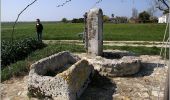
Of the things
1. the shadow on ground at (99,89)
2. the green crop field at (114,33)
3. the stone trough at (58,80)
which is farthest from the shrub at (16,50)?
the green crop field at (114,33)

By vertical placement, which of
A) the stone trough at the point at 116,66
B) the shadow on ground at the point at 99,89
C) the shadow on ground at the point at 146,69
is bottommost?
the shadow on ground at the point at 99,89

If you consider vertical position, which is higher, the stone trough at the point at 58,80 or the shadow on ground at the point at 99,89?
the stone trough at the point at 58,80

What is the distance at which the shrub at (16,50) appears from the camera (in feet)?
44.5

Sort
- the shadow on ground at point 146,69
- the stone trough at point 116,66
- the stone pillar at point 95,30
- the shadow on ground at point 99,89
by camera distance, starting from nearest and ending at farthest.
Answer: the shadow on ground at point 99,89 → the stone trough at point 116,66 → the shadow on ground at point 146,69 → the stone pillar at point 95,30

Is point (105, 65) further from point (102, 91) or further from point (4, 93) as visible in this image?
point (4, 93)

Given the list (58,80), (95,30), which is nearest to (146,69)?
(95,30)

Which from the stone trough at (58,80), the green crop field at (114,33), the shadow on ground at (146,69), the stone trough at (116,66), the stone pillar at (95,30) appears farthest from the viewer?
the green crop field at (114,33)

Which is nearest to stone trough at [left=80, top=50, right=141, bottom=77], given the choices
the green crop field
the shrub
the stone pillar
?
the stone pillar

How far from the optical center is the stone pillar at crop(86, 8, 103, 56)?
11750 millimetres

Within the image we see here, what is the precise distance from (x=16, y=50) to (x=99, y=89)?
660cm

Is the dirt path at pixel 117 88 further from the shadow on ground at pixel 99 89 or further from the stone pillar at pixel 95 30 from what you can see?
the stone pillar at pixel 95 30

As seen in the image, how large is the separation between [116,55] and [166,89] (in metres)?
9.14

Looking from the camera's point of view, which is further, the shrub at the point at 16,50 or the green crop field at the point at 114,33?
the green crop field at the point at 114,33

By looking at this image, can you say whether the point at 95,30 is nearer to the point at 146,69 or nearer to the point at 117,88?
the point at 146,69
